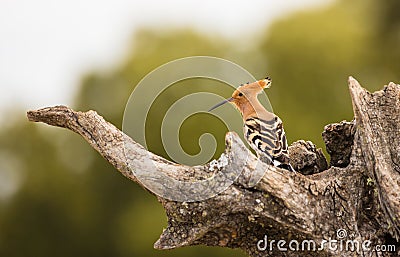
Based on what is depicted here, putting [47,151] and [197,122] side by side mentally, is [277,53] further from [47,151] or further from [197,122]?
[47,151]

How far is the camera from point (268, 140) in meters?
4.16

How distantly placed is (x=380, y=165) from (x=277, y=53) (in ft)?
25.8

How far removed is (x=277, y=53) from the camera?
1124 cm

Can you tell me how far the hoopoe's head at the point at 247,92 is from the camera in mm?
4375

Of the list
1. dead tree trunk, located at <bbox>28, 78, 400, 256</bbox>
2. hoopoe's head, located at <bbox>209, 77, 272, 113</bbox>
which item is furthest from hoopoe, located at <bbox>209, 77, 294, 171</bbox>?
dead tree trunk, located at <bbox>28, 78, 400, 256</bbox>

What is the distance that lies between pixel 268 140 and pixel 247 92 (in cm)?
40

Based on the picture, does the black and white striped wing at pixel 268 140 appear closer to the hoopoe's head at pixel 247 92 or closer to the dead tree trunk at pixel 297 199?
the hoopoe's head at pixel 247 92

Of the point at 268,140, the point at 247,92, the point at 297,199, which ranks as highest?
the point at 247,92

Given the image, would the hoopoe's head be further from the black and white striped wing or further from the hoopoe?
the black and white striped wing

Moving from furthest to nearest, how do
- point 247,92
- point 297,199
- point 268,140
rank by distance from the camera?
point 247,92 → point 268,140 → point 297,199

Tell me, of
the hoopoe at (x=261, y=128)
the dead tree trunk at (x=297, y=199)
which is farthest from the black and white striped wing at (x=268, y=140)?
the dead tree trunk at (x=297, y=199)

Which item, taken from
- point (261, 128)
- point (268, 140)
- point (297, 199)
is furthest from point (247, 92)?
point (297, 199)

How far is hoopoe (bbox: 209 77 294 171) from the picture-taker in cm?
400

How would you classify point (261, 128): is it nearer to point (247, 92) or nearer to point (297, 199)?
point (247, 92)
